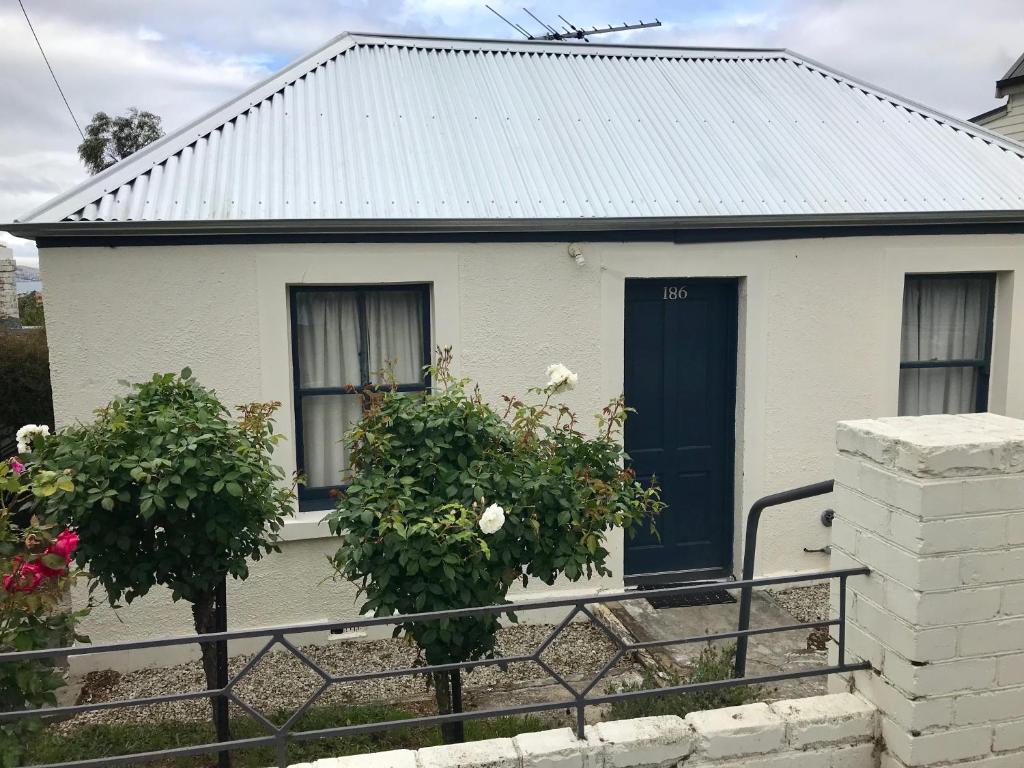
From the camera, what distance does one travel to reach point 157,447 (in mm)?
3574

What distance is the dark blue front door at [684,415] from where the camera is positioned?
6.16m

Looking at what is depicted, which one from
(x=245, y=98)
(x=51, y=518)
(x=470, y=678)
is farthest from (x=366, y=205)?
(x=470, y=678)

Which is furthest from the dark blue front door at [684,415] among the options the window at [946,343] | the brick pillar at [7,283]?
the brick pillar at [7,283]

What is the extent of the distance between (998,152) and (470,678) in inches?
244

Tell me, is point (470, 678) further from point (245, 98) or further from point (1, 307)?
point (1, 307)

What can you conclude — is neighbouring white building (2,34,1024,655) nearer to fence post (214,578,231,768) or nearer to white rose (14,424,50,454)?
fence post (214,578,231,768)

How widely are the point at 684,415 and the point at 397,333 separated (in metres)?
2.30

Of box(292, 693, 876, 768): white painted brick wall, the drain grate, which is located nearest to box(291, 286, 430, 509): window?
the drain grate

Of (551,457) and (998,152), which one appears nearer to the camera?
(551,457)

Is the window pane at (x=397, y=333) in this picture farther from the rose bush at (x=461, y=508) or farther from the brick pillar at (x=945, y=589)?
the brick pillar at (x=945, y=589)

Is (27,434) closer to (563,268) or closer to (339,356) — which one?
(339,356)

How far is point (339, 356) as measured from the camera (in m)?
5.75

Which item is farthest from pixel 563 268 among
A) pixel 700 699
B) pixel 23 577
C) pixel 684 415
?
pixel 23 577

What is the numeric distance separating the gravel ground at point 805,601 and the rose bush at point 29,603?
465cm
